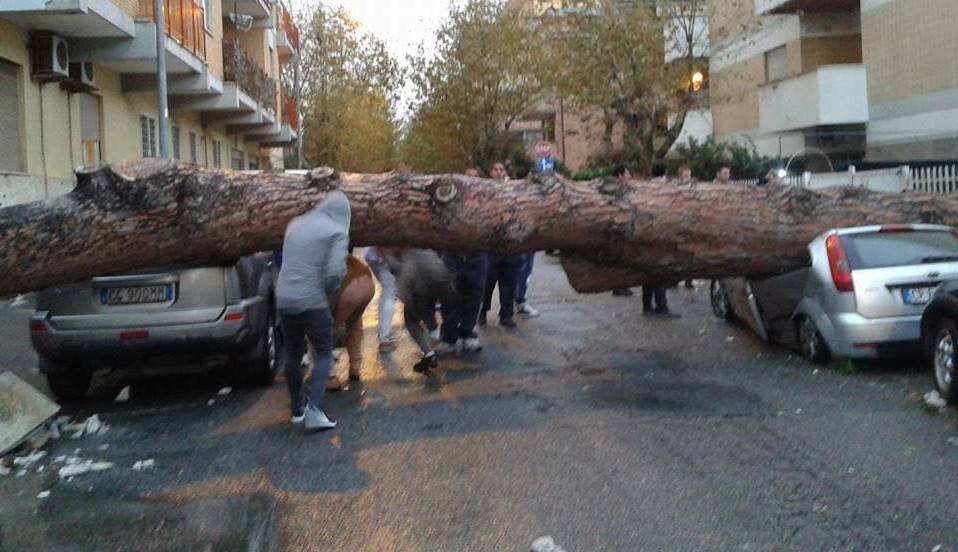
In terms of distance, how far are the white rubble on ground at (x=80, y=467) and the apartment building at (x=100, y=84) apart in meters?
9.04

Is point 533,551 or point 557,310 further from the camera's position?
point 557,310

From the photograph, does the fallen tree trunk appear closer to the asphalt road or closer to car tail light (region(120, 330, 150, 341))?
car tail light (region(120, 330, 150, 341))

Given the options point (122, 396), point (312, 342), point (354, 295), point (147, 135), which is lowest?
point (122, 396)

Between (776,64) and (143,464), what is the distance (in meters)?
26.9

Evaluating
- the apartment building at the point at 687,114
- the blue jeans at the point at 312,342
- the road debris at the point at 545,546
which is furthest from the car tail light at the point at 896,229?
the apartment building at the point at 687,114

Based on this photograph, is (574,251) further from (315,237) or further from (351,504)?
(351,504)

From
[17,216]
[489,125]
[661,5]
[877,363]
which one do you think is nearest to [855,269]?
[877,363]

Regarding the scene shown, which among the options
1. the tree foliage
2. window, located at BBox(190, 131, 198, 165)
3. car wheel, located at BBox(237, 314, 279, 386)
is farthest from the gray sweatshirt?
the tree foliage

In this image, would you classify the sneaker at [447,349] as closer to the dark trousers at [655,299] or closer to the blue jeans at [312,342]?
the blue jeans at [312,342]

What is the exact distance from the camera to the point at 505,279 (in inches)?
506

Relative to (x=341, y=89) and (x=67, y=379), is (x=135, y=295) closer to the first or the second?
(x=67, y=379)

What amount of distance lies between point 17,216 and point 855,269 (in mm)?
6929

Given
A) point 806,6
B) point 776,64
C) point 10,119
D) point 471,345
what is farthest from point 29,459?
point 776,64

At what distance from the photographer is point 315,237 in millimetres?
7578
